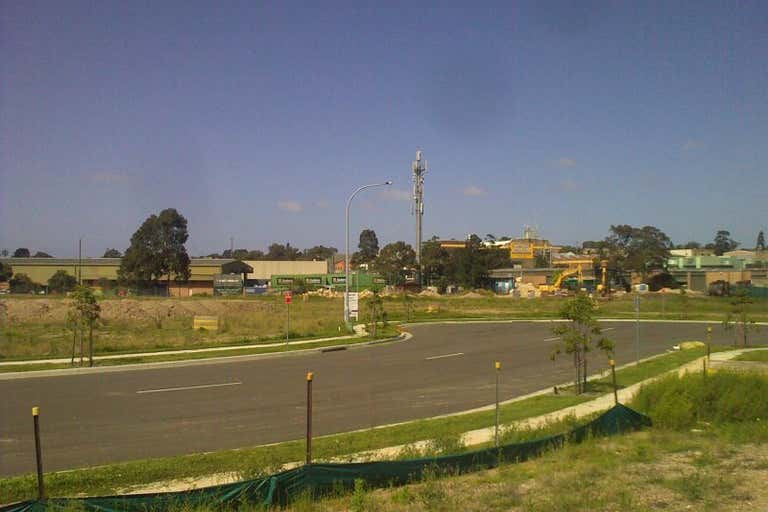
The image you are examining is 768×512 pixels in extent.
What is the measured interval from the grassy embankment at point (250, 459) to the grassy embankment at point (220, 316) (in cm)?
1702

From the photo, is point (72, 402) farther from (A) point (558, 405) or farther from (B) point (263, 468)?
(A) point (558, 405)

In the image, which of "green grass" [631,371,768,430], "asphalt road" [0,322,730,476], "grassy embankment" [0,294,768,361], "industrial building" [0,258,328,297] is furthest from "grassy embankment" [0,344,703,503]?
"industrial building" [0,258,328,297]

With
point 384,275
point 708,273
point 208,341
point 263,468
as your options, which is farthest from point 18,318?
point 708,273

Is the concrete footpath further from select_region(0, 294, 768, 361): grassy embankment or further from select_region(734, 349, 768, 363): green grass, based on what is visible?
select_region(0, 294, 768, 361): grassy embankment

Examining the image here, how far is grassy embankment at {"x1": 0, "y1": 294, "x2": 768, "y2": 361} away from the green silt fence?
1994 centimetres

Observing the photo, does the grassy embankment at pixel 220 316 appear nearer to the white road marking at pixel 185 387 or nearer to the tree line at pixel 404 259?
the white road marking at pixel 185 387

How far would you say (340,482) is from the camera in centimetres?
822

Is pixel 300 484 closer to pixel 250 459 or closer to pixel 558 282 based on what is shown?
pixel 250 459

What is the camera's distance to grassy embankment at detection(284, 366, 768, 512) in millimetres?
7754

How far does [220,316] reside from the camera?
4819 centimetres

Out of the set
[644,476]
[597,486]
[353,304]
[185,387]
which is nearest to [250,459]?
[597,486]

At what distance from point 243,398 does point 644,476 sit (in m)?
10.3

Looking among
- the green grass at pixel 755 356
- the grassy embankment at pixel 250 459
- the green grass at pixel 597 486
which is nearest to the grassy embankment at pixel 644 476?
the green grass at pixel 597 486

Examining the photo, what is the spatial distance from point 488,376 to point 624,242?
344 ft
